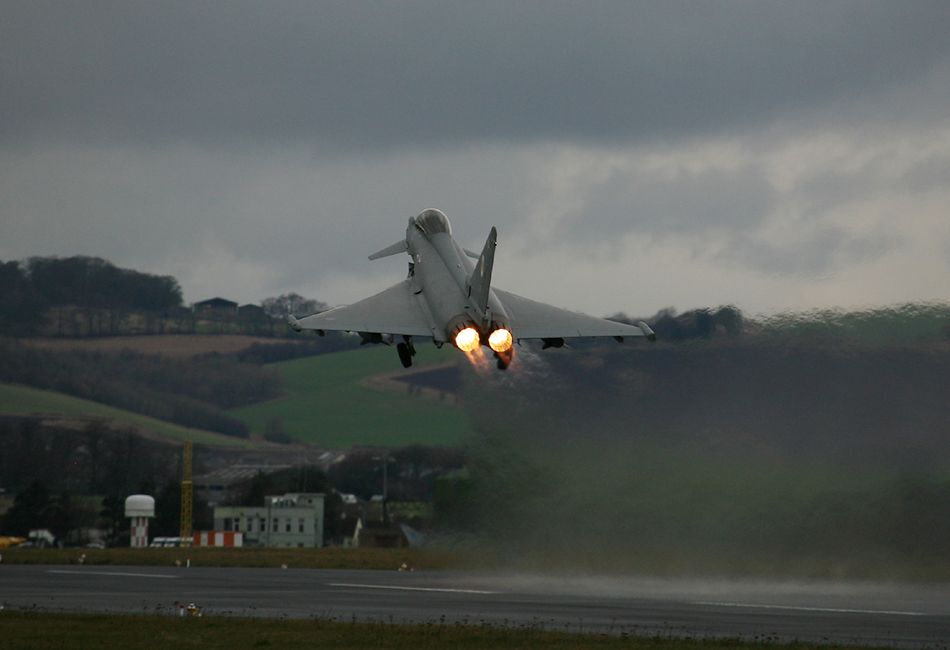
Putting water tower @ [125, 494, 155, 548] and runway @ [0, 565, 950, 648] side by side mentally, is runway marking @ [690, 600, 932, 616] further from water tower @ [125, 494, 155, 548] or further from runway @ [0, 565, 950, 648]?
water tower @ [125, 494, 155, 548]

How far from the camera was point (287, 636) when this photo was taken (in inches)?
1189

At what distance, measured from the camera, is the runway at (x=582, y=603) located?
31422mm

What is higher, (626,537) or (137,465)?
(137,465)

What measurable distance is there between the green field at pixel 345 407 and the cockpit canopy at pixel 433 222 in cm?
2415

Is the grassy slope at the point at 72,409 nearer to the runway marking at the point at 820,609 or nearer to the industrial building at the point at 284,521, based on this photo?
the industrial building at the point at 284,521

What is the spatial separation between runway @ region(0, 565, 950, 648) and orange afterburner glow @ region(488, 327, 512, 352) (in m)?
6.05

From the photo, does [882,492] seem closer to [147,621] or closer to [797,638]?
[797,638]

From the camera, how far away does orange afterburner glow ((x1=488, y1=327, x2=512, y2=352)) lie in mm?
33656

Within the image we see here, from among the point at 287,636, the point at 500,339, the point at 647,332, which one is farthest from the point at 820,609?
the point at 287,636

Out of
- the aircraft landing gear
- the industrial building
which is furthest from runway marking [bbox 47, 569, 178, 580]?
the industrial building

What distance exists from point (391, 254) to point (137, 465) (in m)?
52.5

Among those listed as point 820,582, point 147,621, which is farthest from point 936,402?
point 147,621

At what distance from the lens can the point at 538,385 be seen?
41.9 m

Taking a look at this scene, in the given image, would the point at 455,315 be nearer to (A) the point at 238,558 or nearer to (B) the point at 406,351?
(B) the point at 406,351
